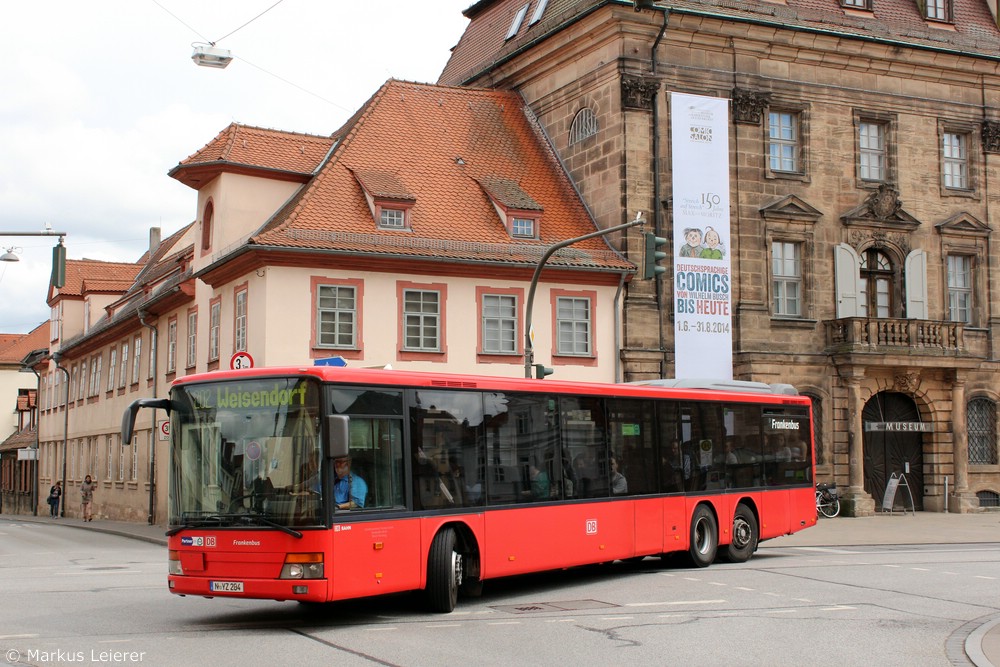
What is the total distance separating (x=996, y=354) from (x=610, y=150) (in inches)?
562

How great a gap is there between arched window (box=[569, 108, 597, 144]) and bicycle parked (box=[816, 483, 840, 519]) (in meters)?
11.9

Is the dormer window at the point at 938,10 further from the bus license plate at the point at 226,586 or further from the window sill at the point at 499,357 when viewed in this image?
the bus license plate at the point at 226,586

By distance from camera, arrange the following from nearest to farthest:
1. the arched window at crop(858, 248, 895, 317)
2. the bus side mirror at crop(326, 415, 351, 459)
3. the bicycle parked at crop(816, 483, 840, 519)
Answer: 1. the bus side mirror at crop(326, 415, 351, 459)
2. the bicycle parked at crop(816, 483, 840, 519)
3. the arched window at crop(858, 248, 895, 317)

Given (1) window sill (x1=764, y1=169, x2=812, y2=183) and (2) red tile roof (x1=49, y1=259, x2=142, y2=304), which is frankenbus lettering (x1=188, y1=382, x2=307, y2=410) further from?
(2) red tile roof (x1=49, y1=259, x2=142, y2=304)

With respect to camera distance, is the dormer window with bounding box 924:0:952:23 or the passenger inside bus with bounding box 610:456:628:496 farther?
the dormer window with bounding box 924:0:952:23


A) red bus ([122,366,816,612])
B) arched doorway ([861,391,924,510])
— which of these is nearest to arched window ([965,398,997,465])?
arched doorway ([861,391,924,510])

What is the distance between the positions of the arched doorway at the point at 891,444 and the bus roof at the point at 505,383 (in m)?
15.1

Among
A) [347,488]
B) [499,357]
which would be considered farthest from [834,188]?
[347,488]

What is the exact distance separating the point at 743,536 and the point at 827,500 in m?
14.6

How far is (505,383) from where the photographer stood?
15.9 meters

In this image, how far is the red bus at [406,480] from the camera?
1295 cm

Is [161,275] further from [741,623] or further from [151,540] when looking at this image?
[741,623]

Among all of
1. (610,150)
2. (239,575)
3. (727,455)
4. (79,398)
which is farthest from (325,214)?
(79,398)

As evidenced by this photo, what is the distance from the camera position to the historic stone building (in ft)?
115
